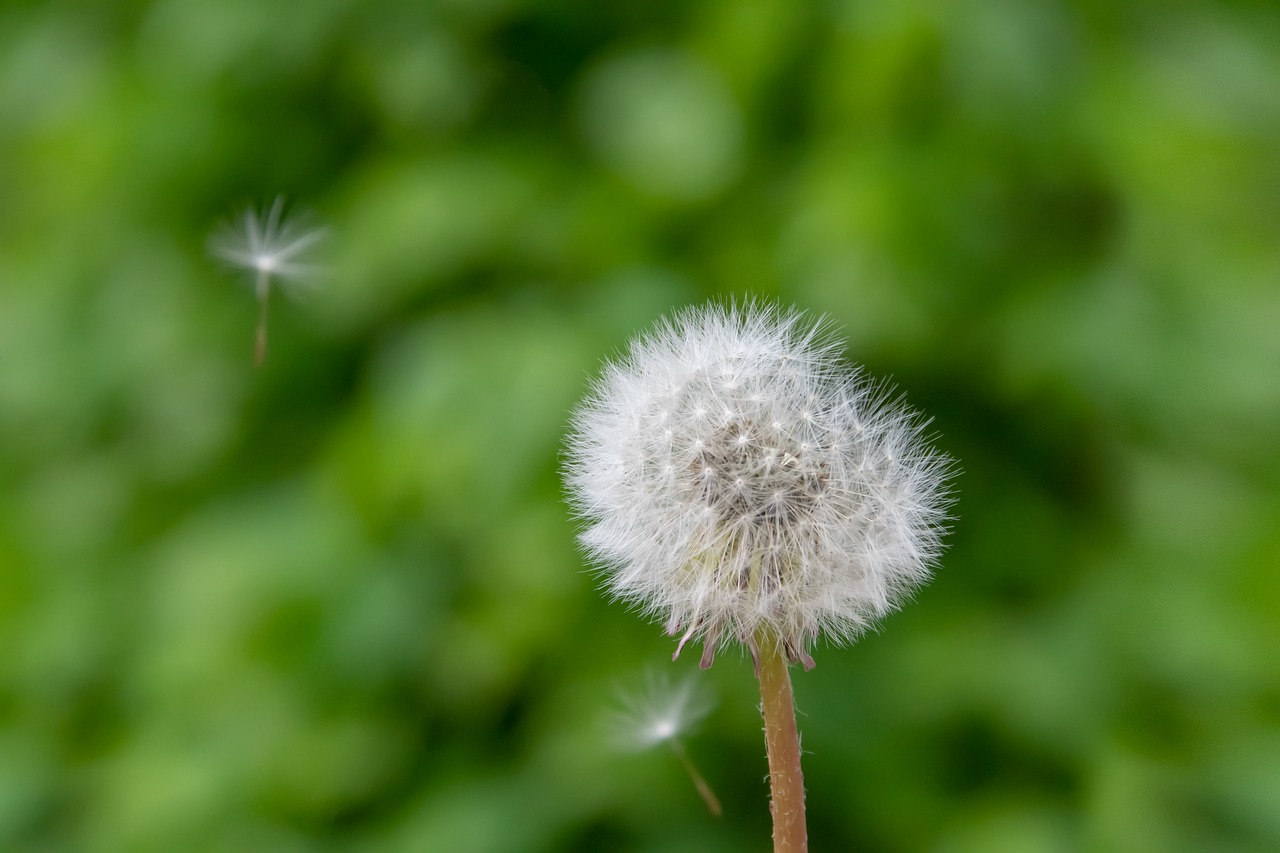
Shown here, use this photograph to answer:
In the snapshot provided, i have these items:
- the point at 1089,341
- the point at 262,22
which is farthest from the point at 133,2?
the point at 1089,341

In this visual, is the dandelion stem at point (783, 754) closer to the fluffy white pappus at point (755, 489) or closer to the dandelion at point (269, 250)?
the fluffy white pappus at point (755, 489)

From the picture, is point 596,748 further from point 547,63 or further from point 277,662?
point 547,63

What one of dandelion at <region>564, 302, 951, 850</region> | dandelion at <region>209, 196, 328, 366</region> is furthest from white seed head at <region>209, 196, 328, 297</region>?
dandelion at <region>564, 302, 951, 850</region>

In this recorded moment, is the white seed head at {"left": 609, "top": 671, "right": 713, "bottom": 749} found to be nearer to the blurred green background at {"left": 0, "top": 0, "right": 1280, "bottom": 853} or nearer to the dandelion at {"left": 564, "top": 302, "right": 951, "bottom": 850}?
the dandelion at {"left": 564, "top": 302, "right": 951, "bottom": 850}

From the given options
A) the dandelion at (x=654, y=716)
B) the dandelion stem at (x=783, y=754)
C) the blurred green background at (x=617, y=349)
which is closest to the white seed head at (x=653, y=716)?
the dandelion at (x=654, y=716)

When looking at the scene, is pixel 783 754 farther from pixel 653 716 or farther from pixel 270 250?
pixel 270 250

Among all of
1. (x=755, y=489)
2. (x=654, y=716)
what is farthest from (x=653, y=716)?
(x=755, y=489)
